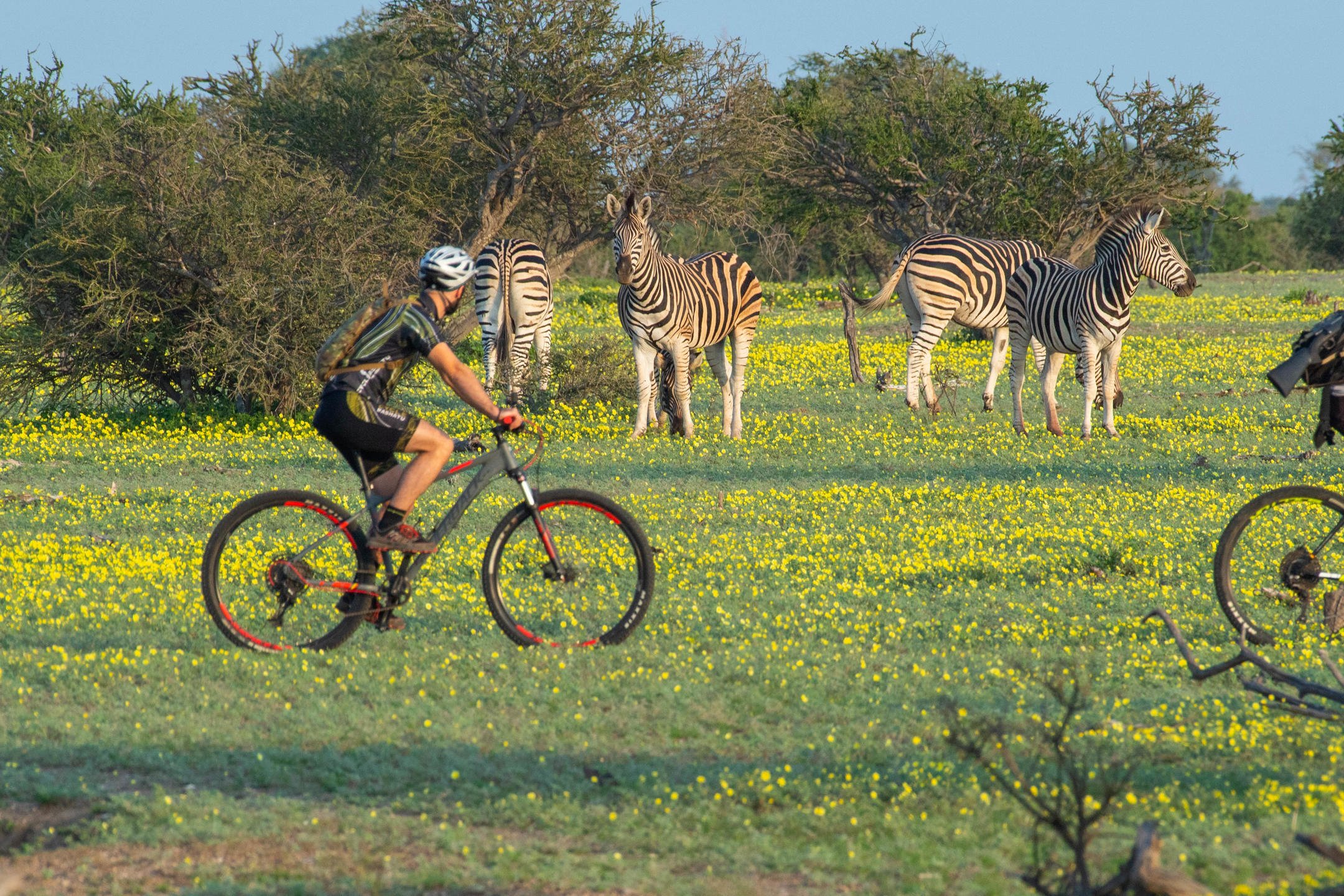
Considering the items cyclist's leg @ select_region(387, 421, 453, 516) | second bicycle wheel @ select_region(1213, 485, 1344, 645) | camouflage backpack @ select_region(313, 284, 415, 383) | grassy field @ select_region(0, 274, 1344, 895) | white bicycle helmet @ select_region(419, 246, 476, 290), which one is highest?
white bicycle helmet @ select_region(419, 246, 476, 290)

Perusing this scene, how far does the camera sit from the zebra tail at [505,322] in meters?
20.9

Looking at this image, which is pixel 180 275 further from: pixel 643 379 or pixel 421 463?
pixel 421 463

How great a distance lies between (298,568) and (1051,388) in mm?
12332

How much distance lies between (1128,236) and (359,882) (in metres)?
15.0

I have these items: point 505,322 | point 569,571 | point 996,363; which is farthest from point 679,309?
point 569,571

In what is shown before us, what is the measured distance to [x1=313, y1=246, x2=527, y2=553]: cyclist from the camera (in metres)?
7.64

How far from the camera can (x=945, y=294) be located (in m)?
20.2

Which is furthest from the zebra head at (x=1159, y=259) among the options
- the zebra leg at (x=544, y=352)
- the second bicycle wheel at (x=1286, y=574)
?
the zebra leg at (x=544, y=352)

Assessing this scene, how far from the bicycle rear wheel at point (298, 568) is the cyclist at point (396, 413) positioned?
249 mm

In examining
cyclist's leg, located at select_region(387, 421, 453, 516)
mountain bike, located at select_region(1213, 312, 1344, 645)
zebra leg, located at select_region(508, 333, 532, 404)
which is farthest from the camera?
zebra leg, located at select_region(508, 333, 532, 404)

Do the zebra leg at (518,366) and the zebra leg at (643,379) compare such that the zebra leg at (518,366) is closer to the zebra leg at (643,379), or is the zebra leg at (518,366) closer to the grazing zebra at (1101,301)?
the zebra leg at (643,379)

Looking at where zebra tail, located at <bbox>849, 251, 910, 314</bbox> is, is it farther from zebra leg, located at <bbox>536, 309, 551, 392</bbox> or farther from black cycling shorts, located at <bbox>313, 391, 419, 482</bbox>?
black cycling shorts, located at <bbox>313, 391, 419, 482</bbox>

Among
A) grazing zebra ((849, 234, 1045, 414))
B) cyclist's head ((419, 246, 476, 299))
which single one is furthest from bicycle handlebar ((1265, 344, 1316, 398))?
grazing zebra ((849, 234, 1045, 414))

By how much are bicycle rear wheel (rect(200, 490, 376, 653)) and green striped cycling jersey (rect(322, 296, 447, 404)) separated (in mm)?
685
